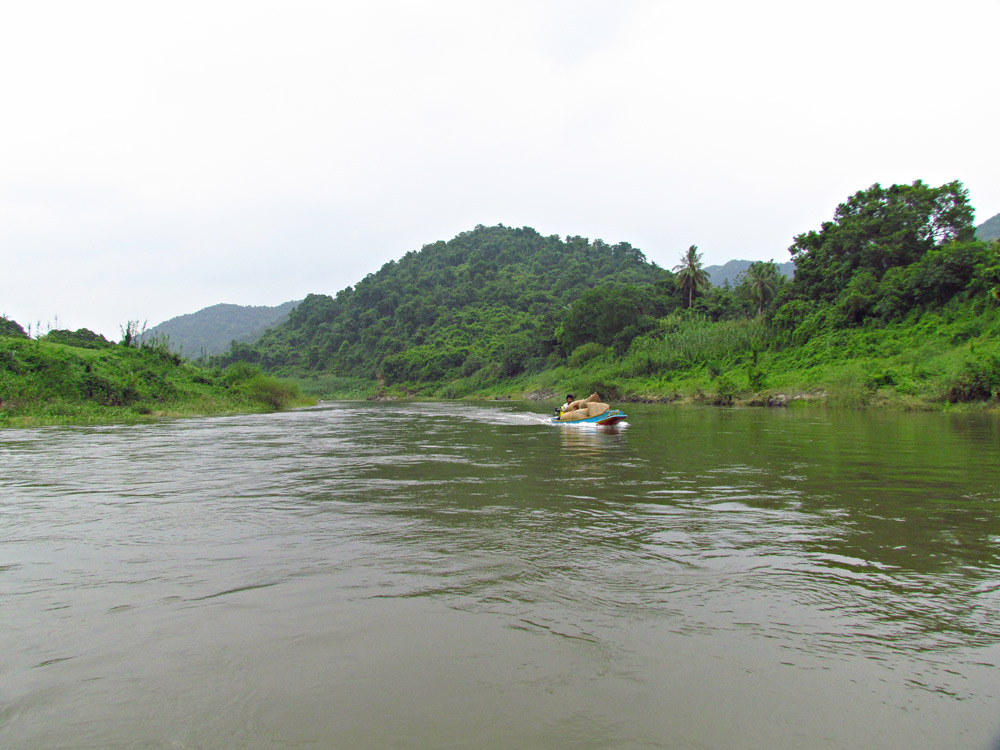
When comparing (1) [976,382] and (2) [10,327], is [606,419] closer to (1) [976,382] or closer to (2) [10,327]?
(1) [976,382]

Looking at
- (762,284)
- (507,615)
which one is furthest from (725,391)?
(507,615)

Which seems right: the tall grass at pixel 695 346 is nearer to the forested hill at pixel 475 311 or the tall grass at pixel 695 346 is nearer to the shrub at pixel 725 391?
the forested hill at pixel 475 311

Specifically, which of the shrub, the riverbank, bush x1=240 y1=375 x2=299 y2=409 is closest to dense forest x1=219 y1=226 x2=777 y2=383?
the riverbank

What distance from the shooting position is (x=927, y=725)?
2859 mm

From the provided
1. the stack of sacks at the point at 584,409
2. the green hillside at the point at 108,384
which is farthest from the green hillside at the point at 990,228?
the green hillside at the point at 108,384

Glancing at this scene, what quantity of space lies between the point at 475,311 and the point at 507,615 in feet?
378

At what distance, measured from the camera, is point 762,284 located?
69938mm

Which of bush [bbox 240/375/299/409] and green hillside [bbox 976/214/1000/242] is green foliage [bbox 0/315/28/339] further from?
green hillside [bbox 976/214/1000/242]

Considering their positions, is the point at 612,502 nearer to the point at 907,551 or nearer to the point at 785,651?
the point at 907,551

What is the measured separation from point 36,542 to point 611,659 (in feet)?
21.4

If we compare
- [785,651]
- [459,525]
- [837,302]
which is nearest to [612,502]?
[459,525]

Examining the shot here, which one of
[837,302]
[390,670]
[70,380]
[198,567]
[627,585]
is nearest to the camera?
[390,670]

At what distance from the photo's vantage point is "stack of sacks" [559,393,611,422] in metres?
21.9

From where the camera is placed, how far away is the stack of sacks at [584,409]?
21938mm
